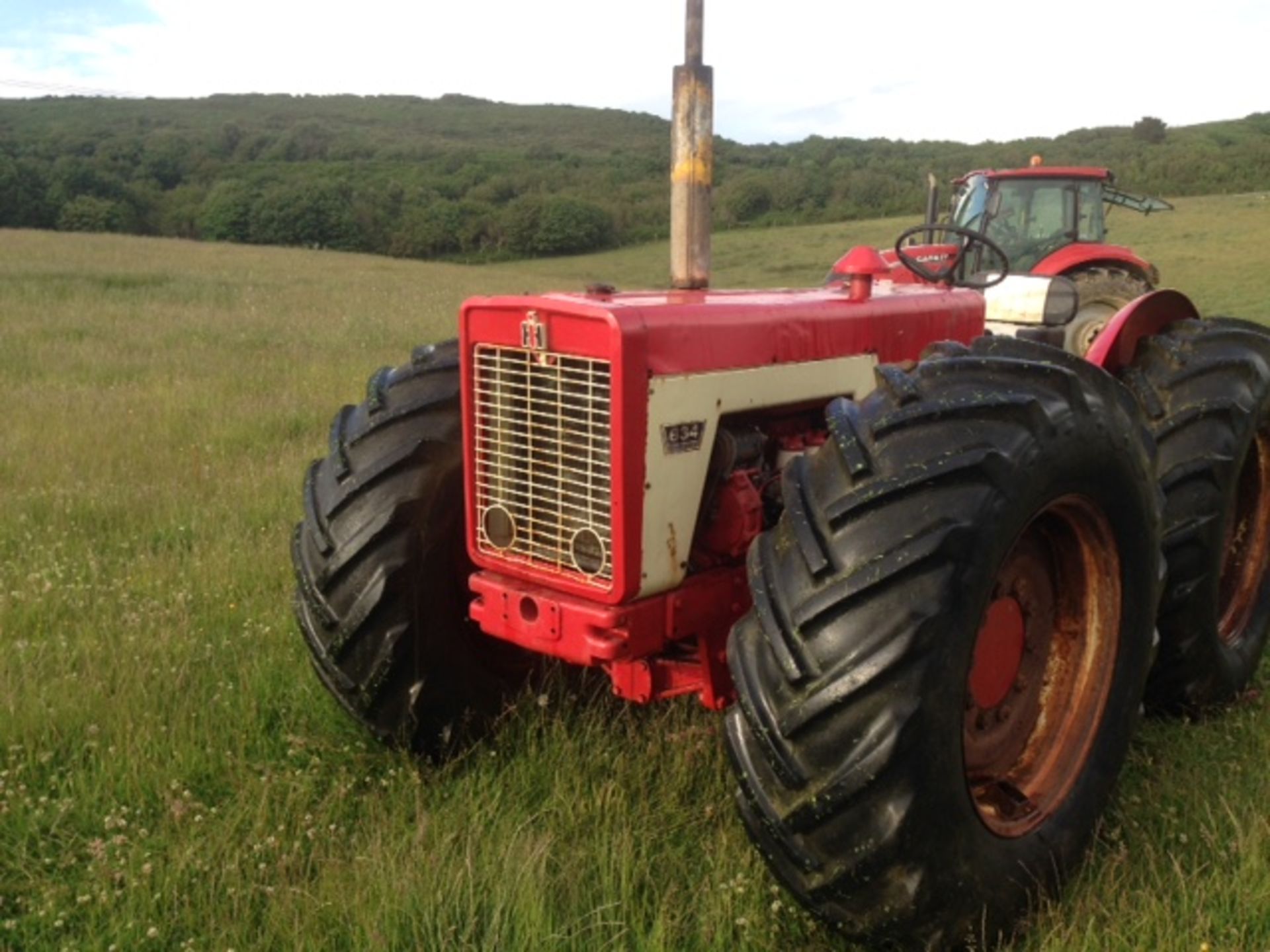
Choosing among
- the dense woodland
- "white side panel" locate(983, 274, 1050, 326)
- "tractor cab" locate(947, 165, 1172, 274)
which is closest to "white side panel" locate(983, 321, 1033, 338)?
"white side panel" locate(983, 274, 1050, 326)

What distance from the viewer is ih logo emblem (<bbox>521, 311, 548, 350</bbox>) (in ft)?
8.46

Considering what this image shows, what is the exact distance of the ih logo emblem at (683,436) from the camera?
259cm

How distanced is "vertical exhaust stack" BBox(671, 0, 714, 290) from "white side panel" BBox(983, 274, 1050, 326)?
1.13 metres

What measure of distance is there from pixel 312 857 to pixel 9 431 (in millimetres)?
5559

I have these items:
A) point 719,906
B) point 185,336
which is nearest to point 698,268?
point 719,906

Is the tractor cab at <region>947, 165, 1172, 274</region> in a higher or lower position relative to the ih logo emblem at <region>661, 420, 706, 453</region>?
higher

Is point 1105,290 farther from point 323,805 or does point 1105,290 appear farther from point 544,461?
point 323,805

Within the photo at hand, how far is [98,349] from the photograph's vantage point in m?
10.9

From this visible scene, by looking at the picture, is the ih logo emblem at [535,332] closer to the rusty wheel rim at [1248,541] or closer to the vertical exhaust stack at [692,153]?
the vertical exhaust stack at [692,153]

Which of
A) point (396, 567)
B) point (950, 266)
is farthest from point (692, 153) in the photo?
point (396, 567)

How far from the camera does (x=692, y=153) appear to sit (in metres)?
4.62

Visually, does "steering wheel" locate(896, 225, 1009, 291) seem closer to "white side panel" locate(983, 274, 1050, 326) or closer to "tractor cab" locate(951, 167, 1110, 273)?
"white side panel" locate(983, 274, 1050, 326)

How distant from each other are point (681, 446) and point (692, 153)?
233cm

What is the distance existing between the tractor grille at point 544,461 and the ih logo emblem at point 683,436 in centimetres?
14
